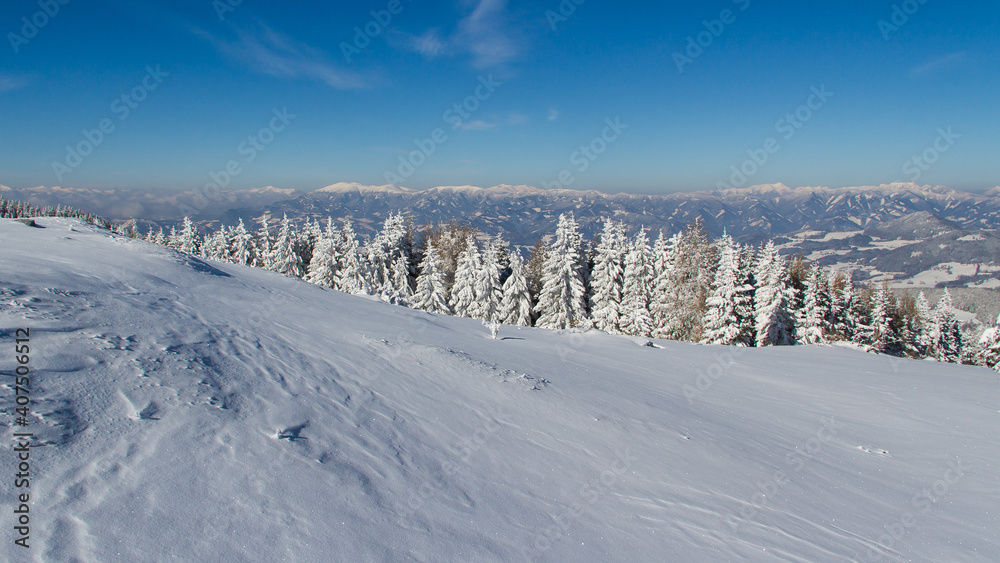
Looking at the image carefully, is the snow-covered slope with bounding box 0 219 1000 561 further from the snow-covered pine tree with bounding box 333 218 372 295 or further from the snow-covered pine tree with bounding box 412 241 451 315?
the snow-covered pine tree with bounding box 333 218 372 295

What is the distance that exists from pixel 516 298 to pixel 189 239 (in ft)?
132

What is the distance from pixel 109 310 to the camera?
19.2 ft

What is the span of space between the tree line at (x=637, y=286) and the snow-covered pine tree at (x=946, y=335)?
0.13 metres

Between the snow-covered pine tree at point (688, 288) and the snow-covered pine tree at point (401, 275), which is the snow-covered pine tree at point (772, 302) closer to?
the snow-covered pine tree at point (688, 288)

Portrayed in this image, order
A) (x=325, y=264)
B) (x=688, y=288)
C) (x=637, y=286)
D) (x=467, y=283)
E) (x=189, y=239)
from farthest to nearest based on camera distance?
(x=189, y=239) < (x=325, y=264) < (x=467, y=283) < (x=637, y=286) < (x=688, y=288)

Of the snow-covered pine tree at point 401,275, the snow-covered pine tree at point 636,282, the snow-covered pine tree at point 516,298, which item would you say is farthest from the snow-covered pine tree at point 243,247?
the snow-covered pine tree at point 636,282

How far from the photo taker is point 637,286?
1303 inches

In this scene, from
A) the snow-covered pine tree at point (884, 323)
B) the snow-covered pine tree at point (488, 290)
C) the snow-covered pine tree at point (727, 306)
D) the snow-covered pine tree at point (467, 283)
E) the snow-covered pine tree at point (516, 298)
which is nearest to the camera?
the snow-covered pine tree at point (727, 306)

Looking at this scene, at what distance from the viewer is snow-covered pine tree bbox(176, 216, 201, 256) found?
4791 centimetres

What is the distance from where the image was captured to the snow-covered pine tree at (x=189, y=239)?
1886 inches

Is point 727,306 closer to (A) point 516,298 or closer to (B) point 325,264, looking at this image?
(A) point 516,298

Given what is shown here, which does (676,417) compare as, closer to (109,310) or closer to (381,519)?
(381,519)

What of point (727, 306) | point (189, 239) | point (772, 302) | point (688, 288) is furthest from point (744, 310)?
point (189, 239)

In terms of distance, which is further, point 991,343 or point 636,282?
point 636,282
